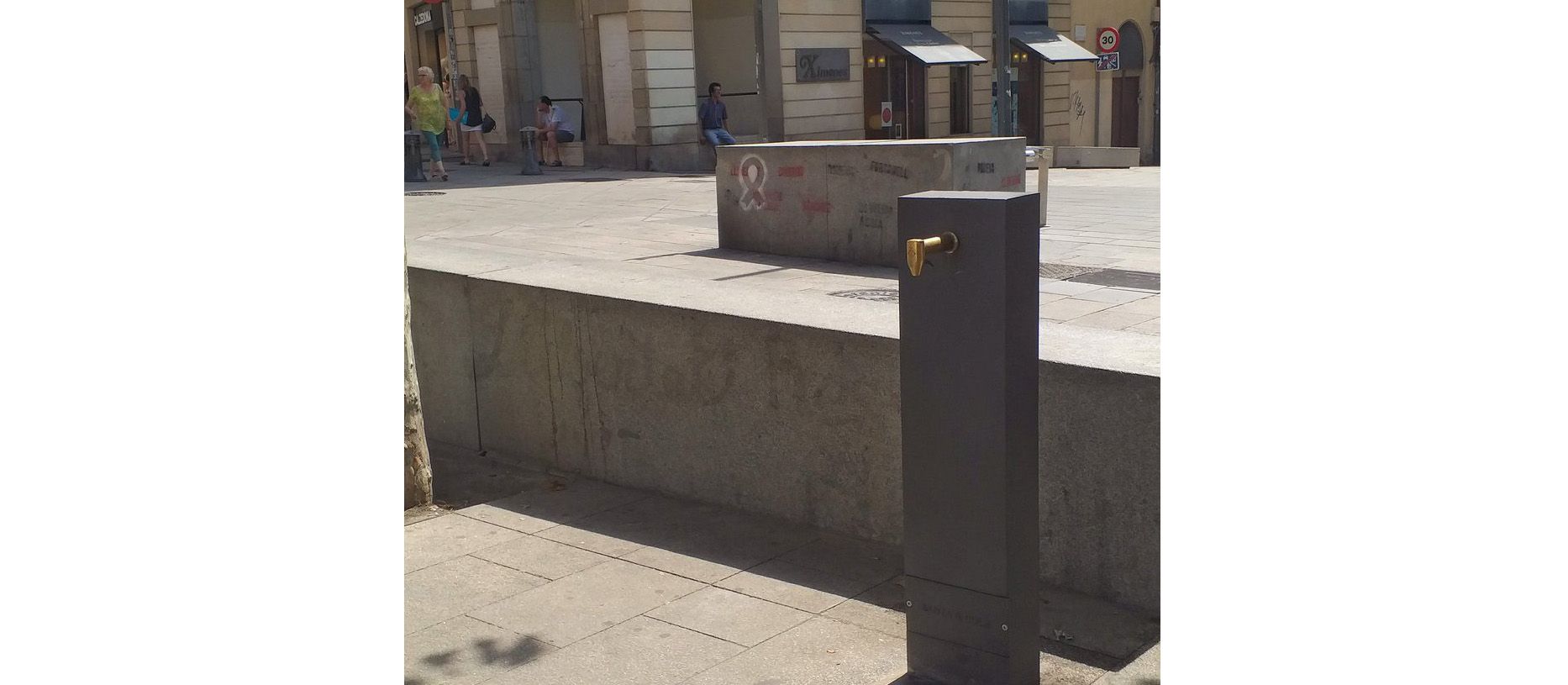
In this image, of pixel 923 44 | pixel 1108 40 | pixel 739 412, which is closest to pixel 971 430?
pixel 739 412

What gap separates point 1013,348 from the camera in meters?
3.30

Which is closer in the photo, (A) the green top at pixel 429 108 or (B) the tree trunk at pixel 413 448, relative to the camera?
(B) the tree trunk at pixel 413 448

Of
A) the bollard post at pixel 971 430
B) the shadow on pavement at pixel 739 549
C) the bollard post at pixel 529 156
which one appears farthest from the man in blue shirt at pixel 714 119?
the bollard post at pixel 971 430

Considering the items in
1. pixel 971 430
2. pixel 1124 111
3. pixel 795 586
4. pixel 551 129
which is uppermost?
pixel 551 129

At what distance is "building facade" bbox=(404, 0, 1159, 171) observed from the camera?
23.3 meters

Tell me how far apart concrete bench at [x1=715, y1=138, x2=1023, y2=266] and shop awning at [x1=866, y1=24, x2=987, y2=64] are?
16.6 m

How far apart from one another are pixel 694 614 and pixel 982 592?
1148mm

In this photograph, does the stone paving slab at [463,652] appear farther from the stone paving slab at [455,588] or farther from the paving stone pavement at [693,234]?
the paving stone pavement at [693,234]

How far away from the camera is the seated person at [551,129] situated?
23734 millimetres

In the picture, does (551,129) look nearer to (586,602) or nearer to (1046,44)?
(1046,44)

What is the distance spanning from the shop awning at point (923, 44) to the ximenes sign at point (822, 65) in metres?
0.99

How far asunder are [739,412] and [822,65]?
2154cm

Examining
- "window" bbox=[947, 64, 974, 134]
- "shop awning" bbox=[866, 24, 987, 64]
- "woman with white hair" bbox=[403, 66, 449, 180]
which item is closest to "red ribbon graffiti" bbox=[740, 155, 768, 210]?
"woman with white hair" bbox=[403, 66, 449, 180]

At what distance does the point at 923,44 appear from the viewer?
27703 millimetres
